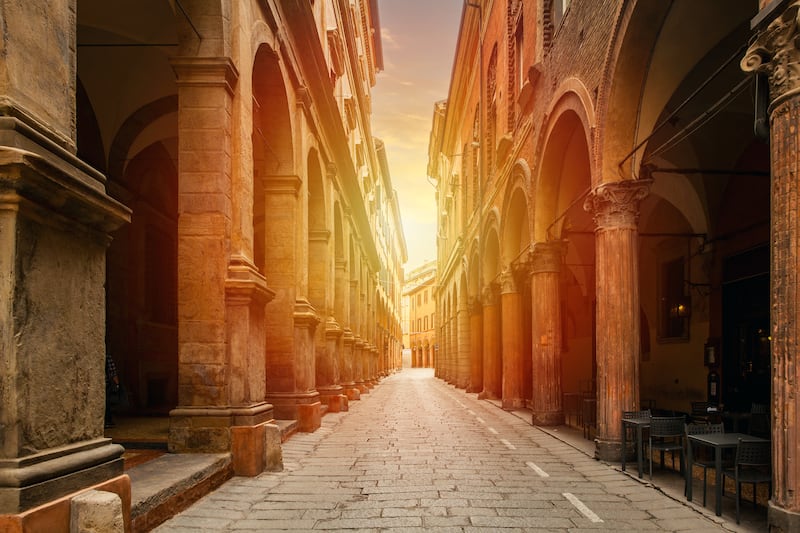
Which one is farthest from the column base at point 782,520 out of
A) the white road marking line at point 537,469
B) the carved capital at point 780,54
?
the white road marking line at point 537,469

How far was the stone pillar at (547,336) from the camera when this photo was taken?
48.6 ft

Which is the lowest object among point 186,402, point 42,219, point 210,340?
point 186,402

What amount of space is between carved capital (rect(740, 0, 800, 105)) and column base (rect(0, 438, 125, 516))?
606 centimetres

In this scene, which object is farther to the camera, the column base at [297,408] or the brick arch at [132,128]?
the brick arch at [132,128]

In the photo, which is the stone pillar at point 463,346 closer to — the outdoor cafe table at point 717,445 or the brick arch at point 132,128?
the brick arch at point 132,128

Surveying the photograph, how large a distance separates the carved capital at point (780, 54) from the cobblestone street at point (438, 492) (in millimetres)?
3988

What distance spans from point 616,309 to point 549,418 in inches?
216

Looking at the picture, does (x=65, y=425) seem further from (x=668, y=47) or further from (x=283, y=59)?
(x=283, y=59)

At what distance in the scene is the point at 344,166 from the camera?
2292 cm

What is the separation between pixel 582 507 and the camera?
22.8 feet

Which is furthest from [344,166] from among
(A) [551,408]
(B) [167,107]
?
(A) [551,408]

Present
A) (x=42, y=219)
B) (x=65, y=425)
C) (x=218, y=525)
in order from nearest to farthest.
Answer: (x=42, y=219), (x=65, y=425), (x=218, y=525)

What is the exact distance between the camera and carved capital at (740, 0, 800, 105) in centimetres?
548

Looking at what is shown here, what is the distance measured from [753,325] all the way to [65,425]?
45.8ft
